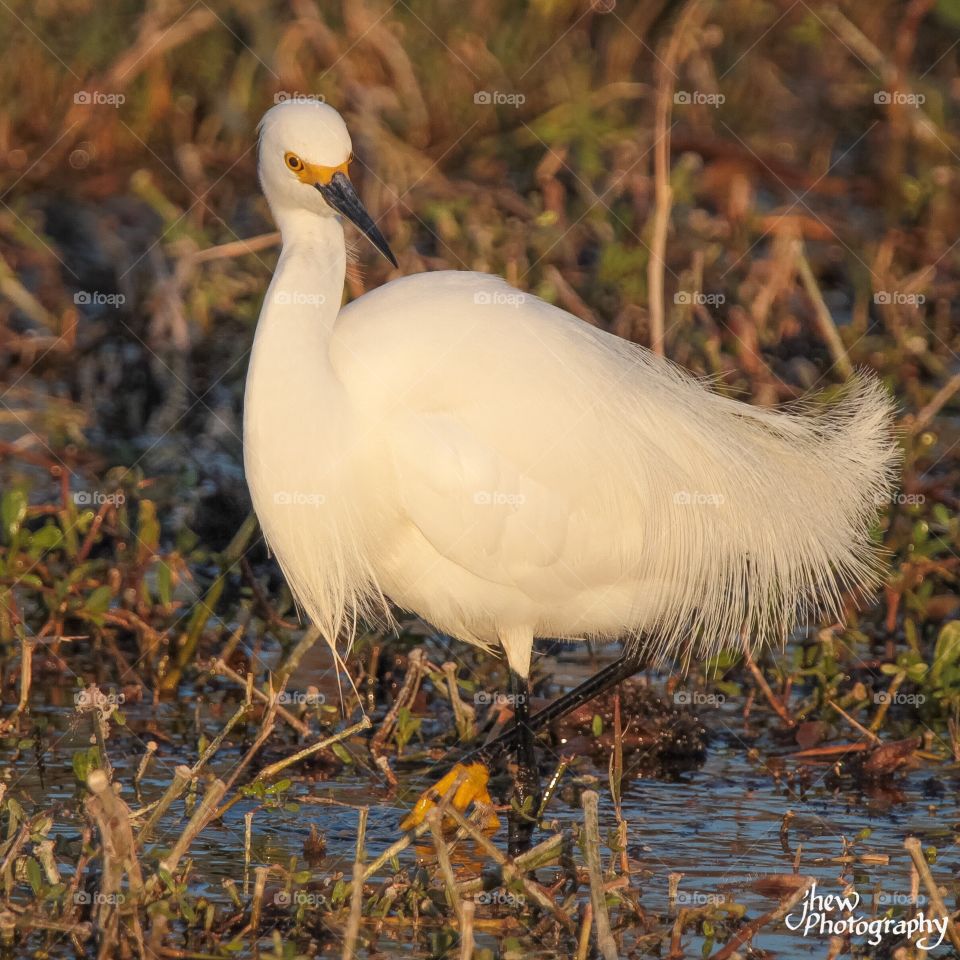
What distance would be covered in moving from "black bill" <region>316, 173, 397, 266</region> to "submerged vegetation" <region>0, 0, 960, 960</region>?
1.04 metres

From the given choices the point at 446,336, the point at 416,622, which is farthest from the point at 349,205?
the point at 416,622

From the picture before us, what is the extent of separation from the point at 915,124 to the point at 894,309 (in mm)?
2056

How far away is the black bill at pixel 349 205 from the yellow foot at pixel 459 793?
122 cm

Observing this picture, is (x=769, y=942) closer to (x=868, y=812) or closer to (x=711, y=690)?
(x=868, y=812)

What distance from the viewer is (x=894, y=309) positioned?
6.66 metres

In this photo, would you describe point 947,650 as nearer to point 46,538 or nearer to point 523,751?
point 523,751

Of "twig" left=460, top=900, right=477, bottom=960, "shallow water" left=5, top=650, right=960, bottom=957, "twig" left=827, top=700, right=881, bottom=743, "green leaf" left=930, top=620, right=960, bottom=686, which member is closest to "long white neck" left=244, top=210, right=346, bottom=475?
"shallow water" left=5, top=650, right=960, bottom=957

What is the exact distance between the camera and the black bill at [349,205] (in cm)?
375

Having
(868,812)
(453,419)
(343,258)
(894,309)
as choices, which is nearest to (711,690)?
(868,812)

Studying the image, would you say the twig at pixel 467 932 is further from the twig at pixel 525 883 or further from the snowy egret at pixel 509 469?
the snowy egret at pixel 509 469

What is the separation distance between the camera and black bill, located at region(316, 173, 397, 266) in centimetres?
375

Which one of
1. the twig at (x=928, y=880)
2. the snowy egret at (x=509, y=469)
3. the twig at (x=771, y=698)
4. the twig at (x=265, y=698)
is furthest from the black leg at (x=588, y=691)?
the twig at (x=928, y=880)

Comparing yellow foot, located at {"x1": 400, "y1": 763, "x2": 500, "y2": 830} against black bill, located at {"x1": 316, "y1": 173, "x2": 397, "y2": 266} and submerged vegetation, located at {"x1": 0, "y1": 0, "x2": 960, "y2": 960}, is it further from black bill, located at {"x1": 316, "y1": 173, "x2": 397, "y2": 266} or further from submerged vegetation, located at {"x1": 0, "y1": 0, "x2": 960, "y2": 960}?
black bill, located at {"x1": 316, "y1": 173, "x2": 397, "y2": 266}

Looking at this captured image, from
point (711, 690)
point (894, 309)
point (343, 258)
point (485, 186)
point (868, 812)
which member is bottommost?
point (868, 812)
